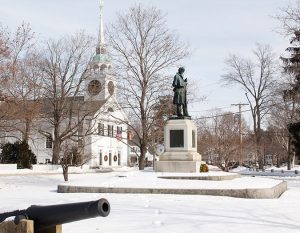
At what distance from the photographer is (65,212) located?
404 cm

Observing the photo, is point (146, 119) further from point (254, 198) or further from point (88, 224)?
point (88, 224)

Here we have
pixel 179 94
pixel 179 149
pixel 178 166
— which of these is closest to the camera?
pixel 178 166

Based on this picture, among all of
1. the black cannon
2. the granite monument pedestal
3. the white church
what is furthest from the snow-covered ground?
the white church

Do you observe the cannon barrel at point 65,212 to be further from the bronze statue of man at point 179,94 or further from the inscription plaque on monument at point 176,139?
the bronze statue of man at point 179,94

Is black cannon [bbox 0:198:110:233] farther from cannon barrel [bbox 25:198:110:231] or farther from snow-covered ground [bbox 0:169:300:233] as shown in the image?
snow-covered ground [bbox 0:169:300:233]

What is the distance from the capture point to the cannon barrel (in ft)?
12.6

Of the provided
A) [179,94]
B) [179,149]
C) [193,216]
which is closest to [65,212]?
[193,216]

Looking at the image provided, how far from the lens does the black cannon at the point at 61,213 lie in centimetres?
385

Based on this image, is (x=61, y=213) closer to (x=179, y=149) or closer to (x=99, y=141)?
(x=179, y=149)

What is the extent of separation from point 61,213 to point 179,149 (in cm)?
1817

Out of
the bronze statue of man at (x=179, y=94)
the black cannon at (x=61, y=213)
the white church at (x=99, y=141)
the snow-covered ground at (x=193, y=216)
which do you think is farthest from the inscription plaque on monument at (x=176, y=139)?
the white church at (x=99, y=141)

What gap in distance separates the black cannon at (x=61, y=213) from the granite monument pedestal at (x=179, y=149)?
17.1 metres

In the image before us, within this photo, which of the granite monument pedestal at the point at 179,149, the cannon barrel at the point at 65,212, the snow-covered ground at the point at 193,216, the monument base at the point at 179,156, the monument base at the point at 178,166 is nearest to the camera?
the cannon barrel at the point at 65,212

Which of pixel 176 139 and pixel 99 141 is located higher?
pixel 99 141
